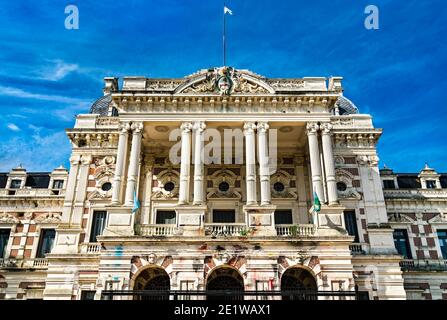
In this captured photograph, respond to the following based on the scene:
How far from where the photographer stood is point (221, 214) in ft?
112

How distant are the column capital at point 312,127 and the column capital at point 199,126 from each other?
24.6ft

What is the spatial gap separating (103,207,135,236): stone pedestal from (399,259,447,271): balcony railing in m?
21.9

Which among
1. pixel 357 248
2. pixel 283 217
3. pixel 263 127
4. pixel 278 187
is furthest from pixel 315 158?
pixel 357 248

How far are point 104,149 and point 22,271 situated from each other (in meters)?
11.9

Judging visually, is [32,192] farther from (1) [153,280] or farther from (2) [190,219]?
(2) [190,219]

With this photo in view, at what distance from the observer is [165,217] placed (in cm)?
3391

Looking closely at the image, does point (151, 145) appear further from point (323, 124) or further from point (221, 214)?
point (323, 124)

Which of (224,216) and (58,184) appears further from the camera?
(58,184)

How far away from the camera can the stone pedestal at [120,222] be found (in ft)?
90.8

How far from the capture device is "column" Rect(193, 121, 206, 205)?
2927 centimetres

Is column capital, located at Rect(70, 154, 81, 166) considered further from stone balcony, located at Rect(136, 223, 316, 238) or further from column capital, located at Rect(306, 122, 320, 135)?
column capital, located at Rect(306, 122, 320, 135)

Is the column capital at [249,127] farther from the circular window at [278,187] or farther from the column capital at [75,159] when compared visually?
the column capital at [75,159]

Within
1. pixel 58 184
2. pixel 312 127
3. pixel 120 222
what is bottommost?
pixel 120 222

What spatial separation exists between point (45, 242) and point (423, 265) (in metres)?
31.5
